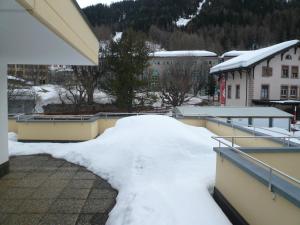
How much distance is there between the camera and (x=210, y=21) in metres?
114

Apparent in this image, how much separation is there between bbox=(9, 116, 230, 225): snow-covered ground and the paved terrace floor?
1.08 feet

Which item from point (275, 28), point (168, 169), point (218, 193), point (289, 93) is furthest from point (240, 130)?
point (275, 28)

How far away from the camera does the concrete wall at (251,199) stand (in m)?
3.25

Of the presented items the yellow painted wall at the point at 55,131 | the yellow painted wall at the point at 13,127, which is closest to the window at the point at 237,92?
the yellow painted wall at the point at 55,131

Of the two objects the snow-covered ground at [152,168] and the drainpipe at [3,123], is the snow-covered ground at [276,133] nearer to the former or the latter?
the snow-covered ground at [152,168]

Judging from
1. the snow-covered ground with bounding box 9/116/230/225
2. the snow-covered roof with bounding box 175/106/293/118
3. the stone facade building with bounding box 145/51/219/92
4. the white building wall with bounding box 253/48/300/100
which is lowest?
the snow-covered ground with bounding box 9/116/230/225

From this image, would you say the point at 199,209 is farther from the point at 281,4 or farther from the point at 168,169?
the point at 281,4

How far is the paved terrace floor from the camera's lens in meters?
5.00

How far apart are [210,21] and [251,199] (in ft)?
384

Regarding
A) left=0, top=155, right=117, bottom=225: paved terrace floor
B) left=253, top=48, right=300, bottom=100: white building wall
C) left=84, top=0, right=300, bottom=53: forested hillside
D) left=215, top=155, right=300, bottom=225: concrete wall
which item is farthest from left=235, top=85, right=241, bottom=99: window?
left=84, top=0, right=300, bottom=53: forested hillside

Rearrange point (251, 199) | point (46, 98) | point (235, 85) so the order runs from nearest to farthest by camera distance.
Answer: point (251, 199) < point (235, 85) < point (46, 98)

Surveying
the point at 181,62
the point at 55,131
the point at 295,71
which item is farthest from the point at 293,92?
the point at 55,131

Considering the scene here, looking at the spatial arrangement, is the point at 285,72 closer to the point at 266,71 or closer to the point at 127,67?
the point at 266,71

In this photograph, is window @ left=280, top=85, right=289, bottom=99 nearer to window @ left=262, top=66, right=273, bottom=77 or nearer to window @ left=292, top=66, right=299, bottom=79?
window @ left=292, top=66, right=299, bottom=79
